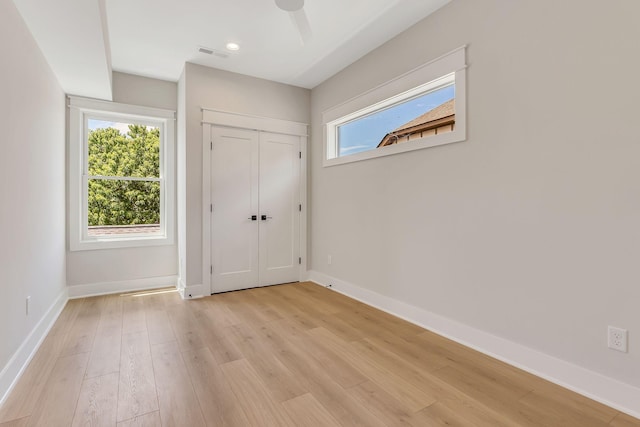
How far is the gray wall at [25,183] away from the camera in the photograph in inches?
76.4

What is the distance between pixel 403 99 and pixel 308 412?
2.86 metres

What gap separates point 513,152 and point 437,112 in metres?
0.86

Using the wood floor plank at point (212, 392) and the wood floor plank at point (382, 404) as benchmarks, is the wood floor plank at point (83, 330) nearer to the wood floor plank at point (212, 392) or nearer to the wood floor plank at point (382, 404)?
the wood floor plank at point (212, 392)

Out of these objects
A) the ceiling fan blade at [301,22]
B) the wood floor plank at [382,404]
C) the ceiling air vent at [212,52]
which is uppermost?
the ceiling air vent at [212,52]

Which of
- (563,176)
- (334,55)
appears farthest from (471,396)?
(334,55)

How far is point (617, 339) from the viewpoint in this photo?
1.75 m

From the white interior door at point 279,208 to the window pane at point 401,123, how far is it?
2.56 ft

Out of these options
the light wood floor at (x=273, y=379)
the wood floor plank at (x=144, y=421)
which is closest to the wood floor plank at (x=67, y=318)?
the light wood floor at (x=273, y=379)

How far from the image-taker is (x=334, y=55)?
3.59m

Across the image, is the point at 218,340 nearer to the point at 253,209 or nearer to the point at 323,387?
the point at 323,387

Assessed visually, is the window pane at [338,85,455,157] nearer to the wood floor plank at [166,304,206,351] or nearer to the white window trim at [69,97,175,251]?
the white window trim at [69,97,175,251]

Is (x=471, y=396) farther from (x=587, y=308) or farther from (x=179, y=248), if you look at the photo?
(x=179, y=248)

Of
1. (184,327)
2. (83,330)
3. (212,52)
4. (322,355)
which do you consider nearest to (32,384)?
(83,330)

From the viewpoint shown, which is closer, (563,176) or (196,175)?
(563,176)
